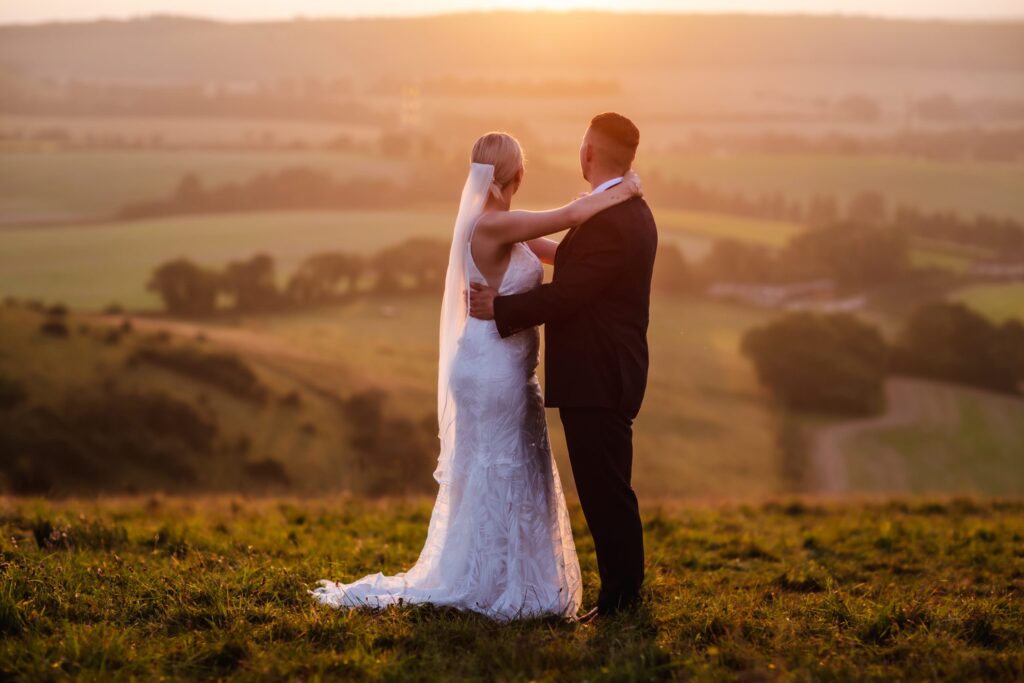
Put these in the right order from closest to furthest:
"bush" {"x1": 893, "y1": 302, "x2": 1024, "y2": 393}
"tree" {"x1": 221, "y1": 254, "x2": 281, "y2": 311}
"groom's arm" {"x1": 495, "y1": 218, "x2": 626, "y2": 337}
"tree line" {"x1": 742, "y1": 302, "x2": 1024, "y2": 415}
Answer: "groom's arm" {"x1": 495, "y1": 218, "x2": 626, "y2": 337}
"tree line" {"x1": 742, "y1": 302, "x2": 1024, "y2": 415}
"bush" {"x1": 893, "y1": 302, "x2": 1024, "y2": 393}
"tree" {"x1": 221, "y1": 254, "x2": 281, "y2": 311}

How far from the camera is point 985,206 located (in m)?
55.5

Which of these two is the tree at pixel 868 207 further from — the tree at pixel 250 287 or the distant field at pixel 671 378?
the tree at pixel 250 287

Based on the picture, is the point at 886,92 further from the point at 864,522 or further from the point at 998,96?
the point at 864,522

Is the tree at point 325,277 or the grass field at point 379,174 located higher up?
the grass field at point 379,174

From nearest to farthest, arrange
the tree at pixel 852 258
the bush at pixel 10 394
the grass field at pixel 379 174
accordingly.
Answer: the bush at pixel 10 394, the grass field at pixel 379 174, the tree at pixel 852 258

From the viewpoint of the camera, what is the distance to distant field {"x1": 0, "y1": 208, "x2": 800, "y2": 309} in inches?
1737

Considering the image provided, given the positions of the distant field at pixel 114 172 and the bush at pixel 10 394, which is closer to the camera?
the bush at pixel 10 394

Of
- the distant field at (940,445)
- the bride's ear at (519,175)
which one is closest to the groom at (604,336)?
the bride's ear at (519,175)

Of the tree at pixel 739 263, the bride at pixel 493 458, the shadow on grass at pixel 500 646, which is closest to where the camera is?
the shadow on grass at pixel 500 646

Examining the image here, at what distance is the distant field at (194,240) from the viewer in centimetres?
4412

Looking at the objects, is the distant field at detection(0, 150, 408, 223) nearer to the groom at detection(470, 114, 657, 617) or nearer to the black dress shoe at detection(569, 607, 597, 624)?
the groom at detection(470, 114, 657, 617)

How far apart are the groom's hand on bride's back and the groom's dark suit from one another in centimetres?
9

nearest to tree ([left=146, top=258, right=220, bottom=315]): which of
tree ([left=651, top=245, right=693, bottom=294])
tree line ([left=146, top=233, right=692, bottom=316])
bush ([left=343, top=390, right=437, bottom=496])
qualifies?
tree line ([left=146, top=233, right=692, bottom=316])

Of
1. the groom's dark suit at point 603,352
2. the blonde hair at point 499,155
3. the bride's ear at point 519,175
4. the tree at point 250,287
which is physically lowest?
the tree at point 250,287
